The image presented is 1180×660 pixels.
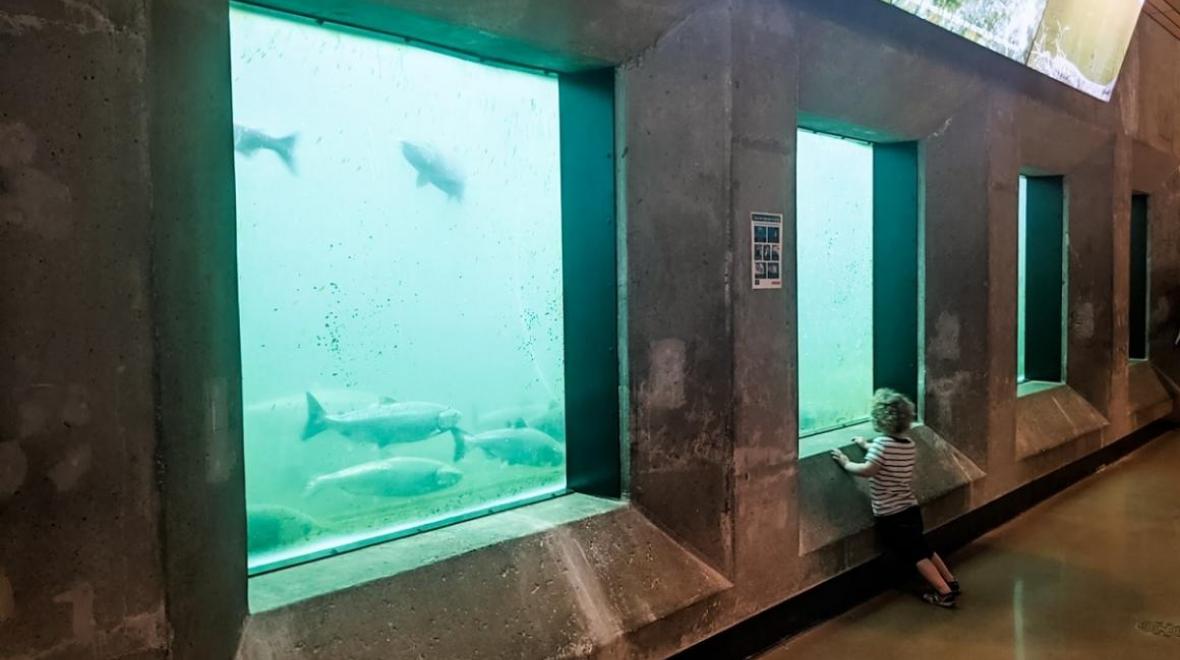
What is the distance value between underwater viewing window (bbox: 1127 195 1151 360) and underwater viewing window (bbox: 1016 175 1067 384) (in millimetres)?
2355

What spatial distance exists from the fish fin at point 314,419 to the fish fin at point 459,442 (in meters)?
0.56

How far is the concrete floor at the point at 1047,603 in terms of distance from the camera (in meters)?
3.82

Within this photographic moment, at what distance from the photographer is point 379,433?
10.4 feet

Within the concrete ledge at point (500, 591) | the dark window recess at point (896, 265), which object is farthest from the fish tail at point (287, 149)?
the dark window recess at point (896, 265)

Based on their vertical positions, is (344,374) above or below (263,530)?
above

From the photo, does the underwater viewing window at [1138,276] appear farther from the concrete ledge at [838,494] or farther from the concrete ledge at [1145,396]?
the concrete ledge at [838,494]

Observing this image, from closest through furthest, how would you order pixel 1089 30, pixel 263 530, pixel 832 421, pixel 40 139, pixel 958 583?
pixel 40 139
pixel 263 530
pixel 958 583
pixel 832 421
pixel 1089 30

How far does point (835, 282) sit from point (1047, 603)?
85.6 inches

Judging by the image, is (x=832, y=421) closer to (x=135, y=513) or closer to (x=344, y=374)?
(x=344, y=374)

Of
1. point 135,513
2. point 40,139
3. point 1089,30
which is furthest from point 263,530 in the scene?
point 1089,30

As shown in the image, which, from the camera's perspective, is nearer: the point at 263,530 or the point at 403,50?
the point at 263,530

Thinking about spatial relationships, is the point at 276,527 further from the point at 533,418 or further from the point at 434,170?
the point at 434,170

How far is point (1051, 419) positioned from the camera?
662 centimetres

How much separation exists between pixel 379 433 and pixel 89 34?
5.50ft
